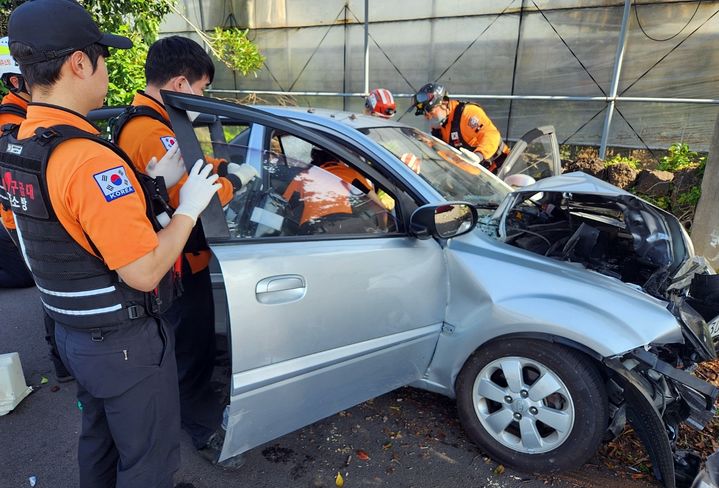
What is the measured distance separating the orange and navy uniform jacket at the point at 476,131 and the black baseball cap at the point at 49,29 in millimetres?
3600

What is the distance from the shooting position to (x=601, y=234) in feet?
8.39

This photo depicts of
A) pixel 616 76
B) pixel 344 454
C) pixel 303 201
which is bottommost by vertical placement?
pixel 344 454

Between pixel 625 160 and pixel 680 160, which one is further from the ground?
pixel 680 160

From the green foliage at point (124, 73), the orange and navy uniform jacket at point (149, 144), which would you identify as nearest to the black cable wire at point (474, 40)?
the green foliage at point (124, 73)

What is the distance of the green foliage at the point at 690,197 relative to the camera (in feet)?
17.4

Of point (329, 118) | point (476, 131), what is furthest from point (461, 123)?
point (329, 118)

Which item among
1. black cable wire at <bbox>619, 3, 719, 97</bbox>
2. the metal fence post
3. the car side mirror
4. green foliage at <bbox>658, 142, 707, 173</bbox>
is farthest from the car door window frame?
black cable wire at <bbox>619, 3, 719, 97</bbox>

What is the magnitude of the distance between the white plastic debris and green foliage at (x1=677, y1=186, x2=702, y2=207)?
257 inches

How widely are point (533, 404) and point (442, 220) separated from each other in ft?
3.09

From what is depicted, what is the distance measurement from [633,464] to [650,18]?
7.15 metres

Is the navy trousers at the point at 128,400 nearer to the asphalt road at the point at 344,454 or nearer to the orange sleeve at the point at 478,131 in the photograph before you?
the asphalt road at the point at 344,454

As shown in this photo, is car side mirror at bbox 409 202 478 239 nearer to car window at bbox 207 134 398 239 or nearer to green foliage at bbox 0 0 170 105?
car window at bbox 207 134 398 239

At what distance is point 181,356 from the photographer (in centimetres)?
221

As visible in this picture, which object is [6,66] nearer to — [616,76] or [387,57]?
[387,57]
